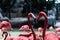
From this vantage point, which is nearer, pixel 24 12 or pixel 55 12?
pixel 55 12

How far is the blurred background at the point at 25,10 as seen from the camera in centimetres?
641

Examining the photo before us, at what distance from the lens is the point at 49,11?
6.46 metres

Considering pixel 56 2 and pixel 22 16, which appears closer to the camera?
pixel 56 2

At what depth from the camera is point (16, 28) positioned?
654 cm

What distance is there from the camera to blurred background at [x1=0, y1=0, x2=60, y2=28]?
6414mm

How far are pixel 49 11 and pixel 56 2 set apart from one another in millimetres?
333

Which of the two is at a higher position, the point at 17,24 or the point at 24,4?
the point at 24,4

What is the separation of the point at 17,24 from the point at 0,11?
2.56 feet

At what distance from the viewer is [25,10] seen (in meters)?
6.75

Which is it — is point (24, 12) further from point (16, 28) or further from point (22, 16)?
point (16, 28)

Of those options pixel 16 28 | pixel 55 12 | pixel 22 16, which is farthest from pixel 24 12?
pixel 55 12

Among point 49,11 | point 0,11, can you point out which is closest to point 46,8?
point 49,11

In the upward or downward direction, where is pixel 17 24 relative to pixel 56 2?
downward

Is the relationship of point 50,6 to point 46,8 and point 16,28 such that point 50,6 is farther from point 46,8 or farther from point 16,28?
point 16,28
